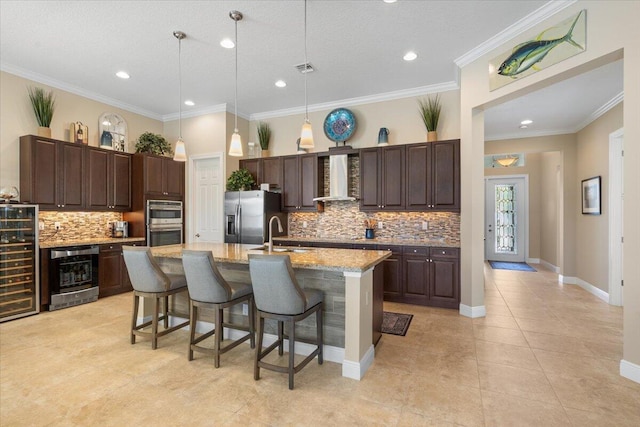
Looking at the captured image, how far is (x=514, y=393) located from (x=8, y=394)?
384cm

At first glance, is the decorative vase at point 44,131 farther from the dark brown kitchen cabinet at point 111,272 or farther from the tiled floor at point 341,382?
the tiled floor at point 341,382

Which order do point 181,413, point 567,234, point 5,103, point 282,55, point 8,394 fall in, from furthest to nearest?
point 567,234 < point 5,103 < point 282,55 < point 8,394 < point 181,413

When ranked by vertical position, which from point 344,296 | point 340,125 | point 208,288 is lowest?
point 344,296

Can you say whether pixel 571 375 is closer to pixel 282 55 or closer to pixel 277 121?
pixel 282 55

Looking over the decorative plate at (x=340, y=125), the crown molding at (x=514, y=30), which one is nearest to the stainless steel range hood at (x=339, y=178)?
the decorative plate at (x=340, y=125)

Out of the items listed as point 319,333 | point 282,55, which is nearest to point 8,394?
point 319,333

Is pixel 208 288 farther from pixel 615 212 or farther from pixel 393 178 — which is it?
pixel 615 212

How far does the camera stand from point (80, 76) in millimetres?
4762

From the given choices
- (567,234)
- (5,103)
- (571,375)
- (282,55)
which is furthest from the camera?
(567,234)

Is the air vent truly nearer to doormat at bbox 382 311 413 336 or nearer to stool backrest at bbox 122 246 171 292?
stool backrest at bbox 122 246 171 292

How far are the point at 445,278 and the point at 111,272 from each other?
529 cm

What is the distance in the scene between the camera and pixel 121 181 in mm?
5664

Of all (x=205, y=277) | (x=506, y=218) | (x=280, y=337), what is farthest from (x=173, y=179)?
(x=506, y=218)

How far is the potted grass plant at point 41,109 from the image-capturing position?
464cm
